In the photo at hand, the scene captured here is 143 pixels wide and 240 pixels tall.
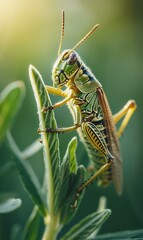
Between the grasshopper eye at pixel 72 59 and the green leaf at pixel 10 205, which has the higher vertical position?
the grasshopper eye at pixel 72 59

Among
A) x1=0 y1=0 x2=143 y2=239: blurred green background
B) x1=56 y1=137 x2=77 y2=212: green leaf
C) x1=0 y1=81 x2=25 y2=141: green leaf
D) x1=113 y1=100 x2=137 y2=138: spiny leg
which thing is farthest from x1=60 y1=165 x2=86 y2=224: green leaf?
x1=113 y1=100 x2=137 y2=138: spiny leg

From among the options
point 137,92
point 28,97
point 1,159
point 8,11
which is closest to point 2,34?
point 8,11

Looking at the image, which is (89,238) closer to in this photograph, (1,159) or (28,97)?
(1,159)

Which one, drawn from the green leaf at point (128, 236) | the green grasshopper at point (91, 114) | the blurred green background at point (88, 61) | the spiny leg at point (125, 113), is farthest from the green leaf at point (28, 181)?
the spiny leg at point (125, 113)

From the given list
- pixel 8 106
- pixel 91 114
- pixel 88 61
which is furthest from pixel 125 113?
pixel 8 106

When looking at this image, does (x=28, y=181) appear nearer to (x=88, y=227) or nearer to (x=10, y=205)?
(x=10, y=205)

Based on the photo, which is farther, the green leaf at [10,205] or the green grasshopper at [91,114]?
the green grasshopper at [91,114]

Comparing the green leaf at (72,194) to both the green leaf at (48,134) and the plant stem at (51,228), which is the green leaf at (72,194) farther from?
the green leaf at (48,134)

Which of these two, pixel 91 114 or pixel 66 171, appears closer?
pixel 66 171
